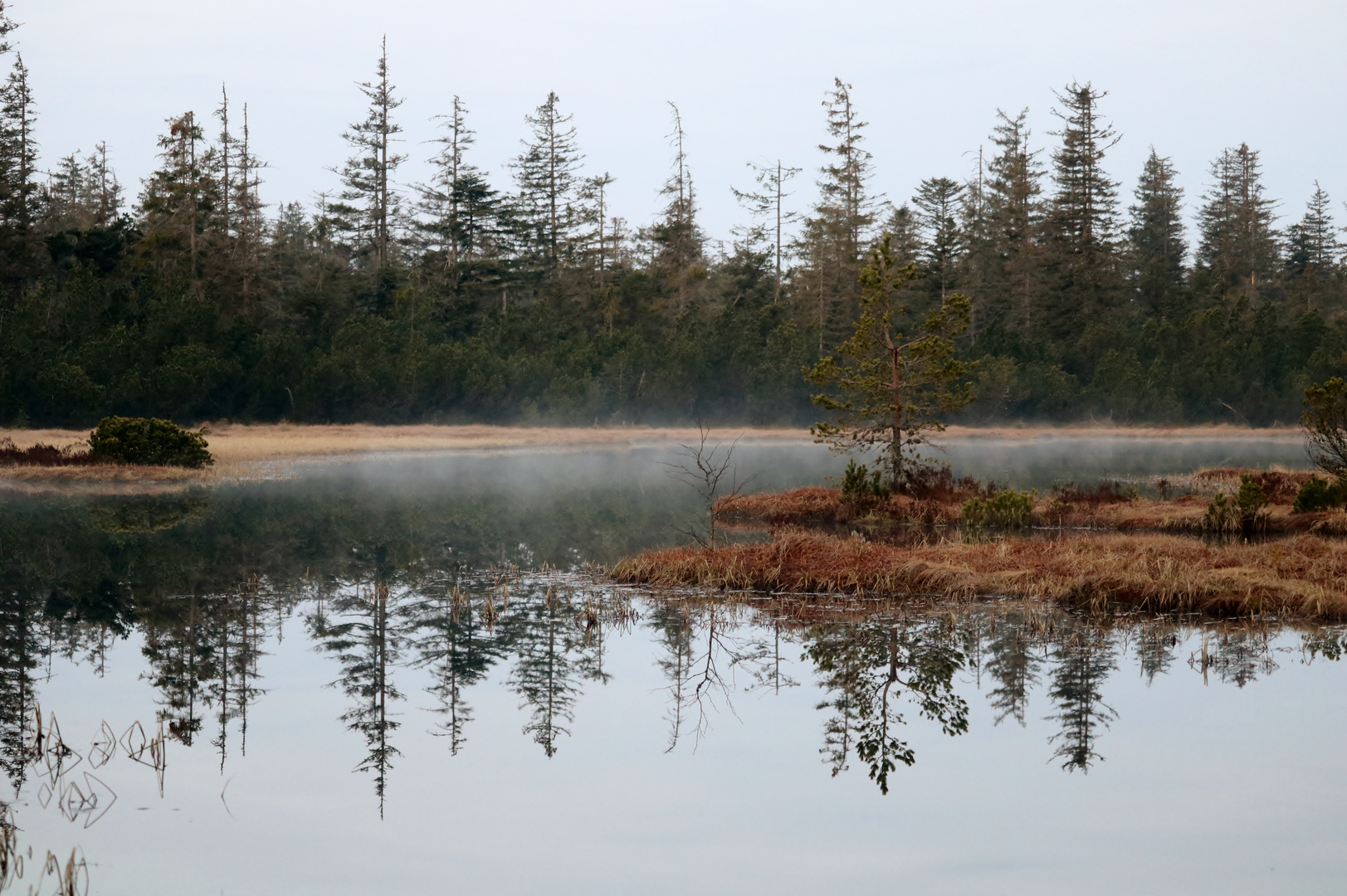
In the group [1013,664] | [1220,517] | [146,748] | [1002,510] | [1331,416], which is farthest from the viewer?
[1331,416]

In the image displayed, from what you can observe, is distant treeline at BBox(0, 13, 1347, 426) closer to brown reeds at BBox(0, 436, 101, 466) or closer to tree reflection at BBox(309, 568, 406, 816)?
brown reeds at BBox(0, 436, 101, 466)

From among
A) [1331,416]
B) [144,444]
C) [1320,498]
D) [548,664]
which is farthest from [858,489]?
[144,444]

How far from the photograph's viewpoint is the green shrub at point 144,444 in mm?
32969

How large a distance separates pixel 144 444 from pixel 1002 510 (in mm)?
22419

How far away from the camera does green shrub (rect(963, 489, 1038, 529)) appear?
23031 mm

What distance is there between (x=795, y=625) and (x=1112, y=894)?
726cm

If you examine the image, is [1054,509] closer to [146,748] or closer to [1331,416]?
[1331,416]

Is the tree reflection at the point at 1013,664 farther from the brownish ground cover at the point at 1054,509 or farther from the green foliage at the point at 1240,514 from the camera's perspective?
the green foliage at the point at 1240,514

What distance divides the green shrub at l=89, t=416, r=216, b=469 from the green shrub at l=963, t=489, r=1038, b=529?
69.0 feet

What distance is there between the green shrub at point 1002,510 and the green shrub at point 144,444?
827 inches

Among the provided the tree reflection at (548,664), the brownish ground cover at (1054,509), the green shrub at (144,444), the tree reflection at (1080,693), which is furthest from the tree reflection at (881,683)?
the green shrub at (144,444)

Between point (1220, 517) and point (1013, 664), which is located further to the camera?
point (1220, 517)

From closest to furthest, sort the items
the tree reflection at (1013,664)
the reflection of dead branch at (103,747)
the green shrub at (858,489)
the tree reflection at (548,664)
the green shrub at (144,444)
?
1. the reflection of dead branch at (103,747)
2. the tree reflection at (548,664)
3. the tree reflection at (1013,664)
4. the green shrub at (858,489)
5. the green shrub at (144,444)

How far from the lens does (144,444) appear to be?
3306cm
